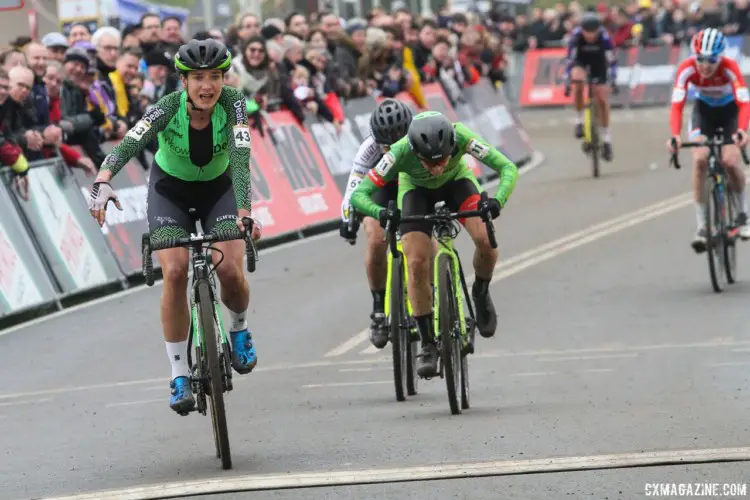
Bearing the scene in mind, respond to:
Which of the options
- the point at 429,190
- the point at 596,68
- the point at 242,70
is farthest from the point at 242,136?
the point at 596,68

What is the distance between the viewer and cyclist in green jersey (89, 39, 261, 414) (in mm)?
9117

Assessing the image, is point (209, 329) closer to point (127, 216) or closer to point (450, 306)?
point (450, 306)

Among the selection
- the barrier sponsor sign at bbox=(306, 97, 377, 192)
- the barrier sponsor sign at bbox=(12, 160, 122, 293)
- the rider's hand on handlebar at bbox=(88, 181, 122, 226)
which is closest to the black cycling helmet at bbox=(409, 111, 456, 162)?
the rider's hand on handlebar at bbox=(88, 181, 122, 226)

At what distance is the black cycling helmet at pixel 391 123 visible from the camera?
445 inches

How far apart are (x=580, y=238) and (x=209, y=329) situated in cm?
1154

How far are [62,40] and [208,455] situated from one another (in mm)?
8909

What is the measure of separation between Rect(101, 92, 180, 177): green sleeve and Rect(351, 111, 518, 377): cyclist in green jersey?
1.57 m

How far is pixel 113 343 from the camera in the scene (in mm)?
14391

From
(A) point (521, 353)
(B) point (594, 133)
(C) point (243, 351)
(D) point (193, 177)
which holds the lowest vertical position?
(B) point (594, 133)

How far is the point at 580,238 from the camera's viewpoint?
1998 cm

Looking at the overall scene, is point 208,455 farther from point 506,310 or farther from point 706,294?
point 706,294

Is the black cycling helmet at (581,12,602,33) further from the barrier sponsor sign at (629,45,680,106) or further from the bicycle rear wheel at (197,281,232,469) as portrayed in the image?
the bicycle rear wheel at (197,281,232,469)

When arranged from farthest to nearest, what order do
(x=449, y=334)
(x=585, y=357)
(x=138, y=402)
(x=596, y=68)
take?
(x=596, y=68) < (x=585, y=357) < (x=138, y=402) < (x=449, y=334)

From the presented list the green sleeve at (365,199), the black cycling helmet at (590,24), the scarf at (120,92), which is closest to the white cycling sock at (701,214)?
the scarf at (120,92)
